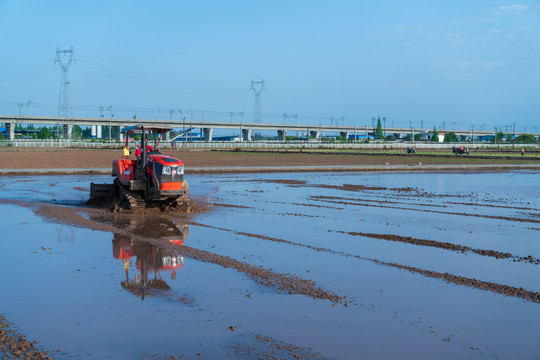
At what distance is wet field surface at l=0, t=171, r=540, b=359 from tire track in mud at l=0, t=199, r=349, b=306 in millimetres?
48

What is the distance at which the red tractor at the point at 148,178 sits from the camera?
17.9 meters

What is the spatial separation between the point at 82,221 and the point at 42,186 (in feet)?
39.5

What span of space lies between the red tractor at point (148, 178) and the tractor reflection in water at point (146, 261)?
2439 mm

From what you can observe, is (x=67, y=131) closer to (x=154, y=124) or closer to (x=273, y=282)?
(x=154, y=124)

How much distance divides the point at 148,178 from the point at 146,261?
7032mm

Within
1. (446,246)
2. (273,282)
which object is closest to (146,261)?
(273,282)

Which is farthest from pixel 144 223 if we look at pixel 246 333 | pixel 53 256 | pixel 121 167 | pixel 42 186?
pixel 42 186

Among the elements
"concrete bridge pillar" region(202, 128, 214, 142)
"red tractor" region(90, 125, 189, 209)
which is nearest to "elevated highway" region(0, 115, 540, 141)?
"concrete bridge pillar" region(202, 128, 214, 142)

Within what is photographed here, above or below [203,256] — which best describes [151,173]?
above

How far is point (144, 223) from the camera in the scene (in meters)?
16.8

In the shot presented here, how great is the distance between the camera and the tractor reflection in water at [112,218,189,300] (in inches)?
392

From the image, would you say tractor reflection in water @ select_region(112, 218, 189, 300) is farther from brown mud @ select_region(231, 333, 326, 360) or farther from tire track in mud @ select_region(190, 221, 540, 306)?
tire track in mud @ select_region(190, 221, 540, 306)

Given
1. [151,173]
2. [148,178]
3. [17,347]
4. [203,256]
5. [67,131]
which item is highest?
[67,131]

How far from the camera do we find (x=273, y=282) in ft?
33.7
